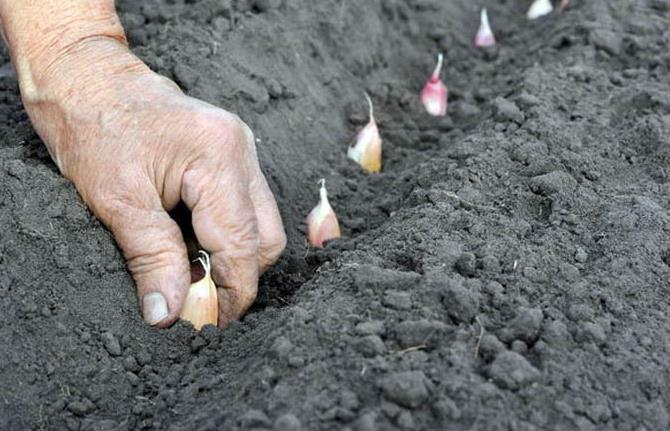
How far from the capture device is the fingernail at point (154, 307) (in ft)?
7.04

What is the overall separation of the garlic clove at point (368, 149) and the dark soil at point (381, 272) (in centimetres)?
5

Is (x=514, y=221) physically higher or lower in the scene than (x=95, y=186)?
lower

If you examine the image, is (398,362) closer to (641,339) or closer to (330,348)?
(330,348)

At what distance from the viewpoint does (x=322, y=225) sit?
8.52 feet

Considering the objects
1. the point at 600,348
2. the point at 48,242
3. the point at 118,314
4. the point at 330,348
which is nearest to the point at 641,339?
the point at 600,348

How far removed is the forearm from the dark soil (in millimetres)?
208

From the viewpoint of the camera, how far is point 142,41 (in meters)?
2.91

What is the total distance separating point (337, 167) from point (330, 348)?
3.97 ft

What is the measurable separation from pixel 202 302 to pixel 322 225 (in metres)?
0.53

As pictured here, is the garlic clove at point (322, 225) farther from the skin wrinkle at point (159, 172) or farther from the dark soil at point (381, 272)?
the skin wrinkle at point (159, 172)

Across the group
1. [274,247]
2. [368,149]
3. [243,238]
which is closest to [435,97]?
[368,149]

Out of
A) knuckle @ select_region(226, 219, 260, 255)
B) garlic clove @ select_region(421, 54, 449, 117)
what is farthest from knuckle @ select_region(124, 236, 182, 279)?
garlic clove @ select_region(421, 54, 449, 117)

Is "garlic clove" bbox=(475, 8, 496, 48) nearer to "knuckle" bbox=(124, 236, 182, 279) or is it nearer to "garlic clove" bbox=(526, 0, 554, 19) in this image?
"garlic clove" bbox=(526, 0, 554, 19)

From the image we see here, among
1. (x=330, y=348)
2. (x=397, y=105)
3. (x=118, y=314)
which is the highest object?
(x=330, y=348)
